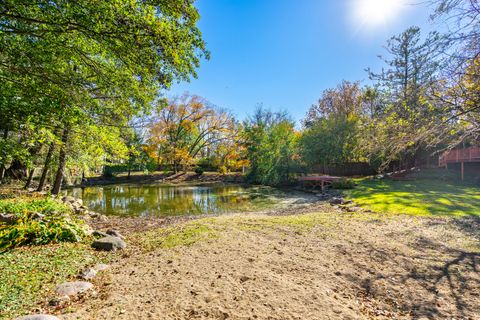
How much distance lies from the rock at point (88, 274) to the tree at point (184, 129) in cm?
2552

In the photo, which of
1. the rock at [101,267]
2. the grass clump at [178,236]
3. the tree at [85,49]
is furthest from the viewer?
the grass clump at [178,236]

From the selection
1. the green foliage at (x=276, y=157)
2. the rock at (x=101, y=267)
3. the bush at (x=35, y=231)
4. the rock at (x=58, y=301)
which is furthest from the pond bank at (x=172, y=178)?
the rock at (x=58, y=301)

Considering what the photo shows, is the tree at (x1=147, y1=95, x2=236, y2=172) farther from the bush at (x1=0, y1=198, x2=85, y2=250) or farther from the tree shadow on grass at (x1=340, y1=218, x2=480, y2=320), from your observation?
the tree shadow on grass at (x1=340, y1=218, x2=480, y2=320)

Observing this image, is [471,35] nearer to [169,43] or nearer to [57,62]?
[169,43]

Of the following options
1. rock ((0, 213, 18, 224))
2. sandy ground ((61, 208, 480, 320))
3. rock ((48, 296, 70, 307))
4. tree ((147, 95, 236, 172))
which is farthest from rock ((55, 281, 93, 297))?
tree ((147, 95, 236, 172))

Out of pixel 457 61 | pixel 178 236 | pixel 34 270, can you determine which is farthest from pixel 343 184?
pixel 34 270

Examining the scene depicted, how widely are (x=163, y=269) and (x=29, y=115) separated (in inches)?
187

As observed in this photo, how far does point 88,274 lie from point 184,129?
2896 centimetres

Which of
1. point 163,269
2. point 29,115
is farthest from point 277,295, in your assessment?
point 29,115

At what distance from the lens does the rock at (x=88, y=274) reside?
344cm

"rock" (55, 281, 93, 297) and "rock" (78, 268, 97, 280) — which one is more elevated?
"rock" (55, 281, 93, 297)

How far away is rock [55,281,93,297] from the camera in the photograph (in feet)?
9.56

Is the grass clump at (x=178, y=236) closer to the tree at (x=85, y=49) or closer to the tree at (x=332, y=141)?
the tree at (x=85, y=49)

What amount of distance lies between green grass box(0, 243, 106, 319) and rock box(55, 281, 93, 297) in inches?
5.0
